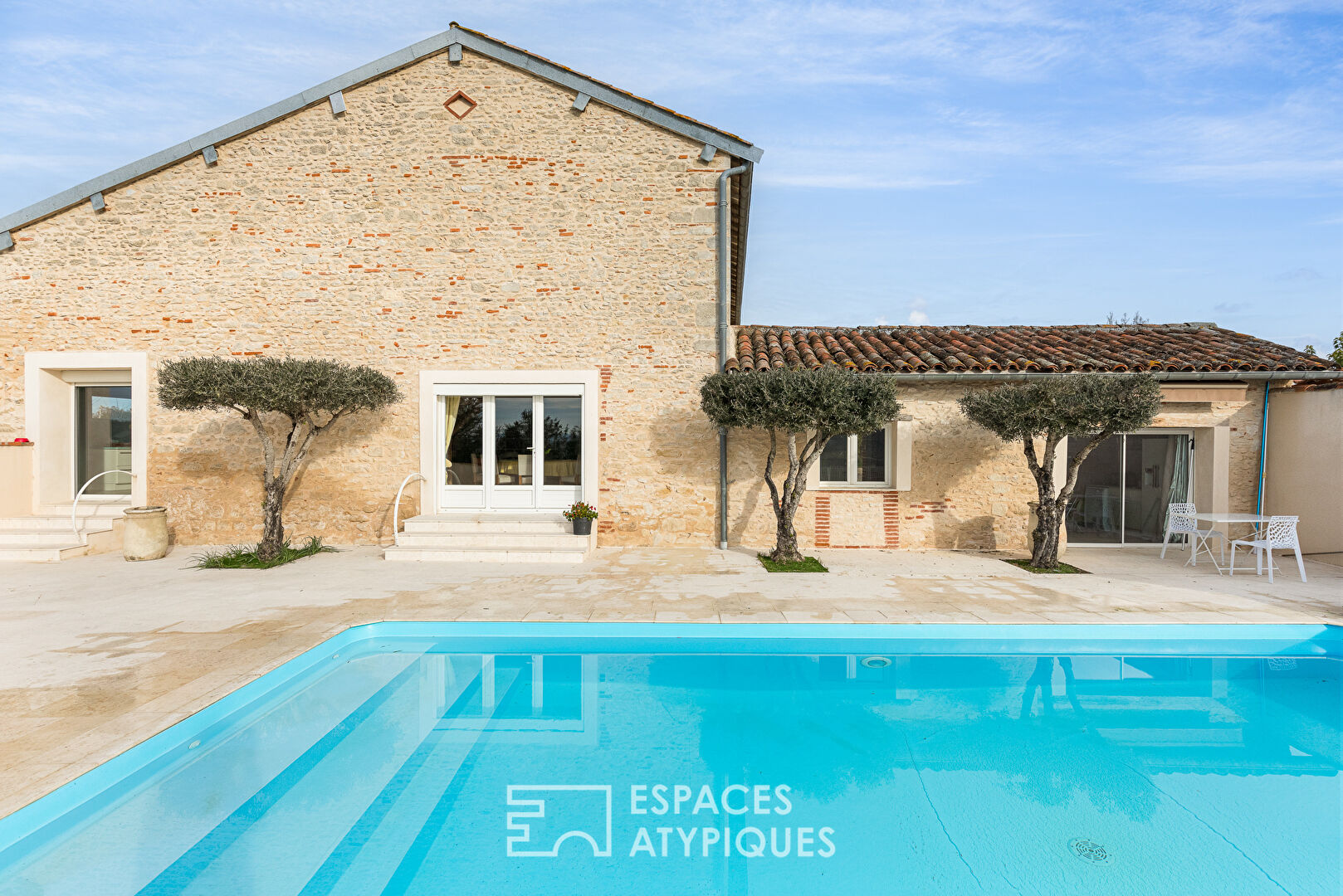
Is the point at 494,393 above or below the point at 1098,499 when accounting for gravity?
above

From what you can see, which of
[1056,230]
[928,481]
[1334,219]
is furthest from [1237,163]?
[928,481]

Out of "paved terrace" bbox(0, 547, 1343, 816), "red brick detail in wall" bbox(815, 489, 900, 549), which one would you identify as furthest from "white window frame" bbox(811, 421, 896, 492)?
"paved terrace" bbox(0, 547, 1343, 816)

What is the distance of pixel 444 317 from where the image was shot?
1002 cm

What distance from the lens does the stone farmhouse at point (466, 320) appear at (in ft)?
32.3

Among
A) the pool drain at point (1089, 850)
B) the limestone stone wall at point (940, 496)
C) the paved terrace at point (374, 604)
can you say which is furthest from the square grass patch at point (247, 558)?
the pool drain at point (1089, 850)

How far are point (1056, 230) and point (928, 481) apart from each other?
470 inches

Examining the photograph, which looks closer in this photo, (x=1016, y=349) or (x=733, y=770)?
(x=733, y=770)

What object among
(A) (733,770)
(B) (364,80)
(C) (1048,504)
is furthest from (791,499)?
(B) (364,80)

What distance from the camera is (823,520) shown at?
9852mm

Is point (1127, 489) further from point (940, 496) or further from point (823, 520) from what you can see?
point (823, 520)

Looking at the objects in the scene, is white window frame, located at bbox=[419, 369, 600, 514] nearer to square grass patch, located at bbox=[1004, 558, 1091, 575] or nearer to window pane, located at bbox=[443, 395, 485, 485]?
window pane, located at bbox=[443, 395, 485, 485]

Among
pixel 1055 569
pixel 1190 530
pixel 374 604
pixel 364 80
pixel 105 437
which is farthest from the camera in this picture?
pixel 105 437

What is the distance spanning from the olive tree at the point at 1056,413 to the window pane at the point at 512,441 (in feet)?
21.6

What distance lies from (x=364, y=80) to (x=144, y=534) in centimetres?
748
